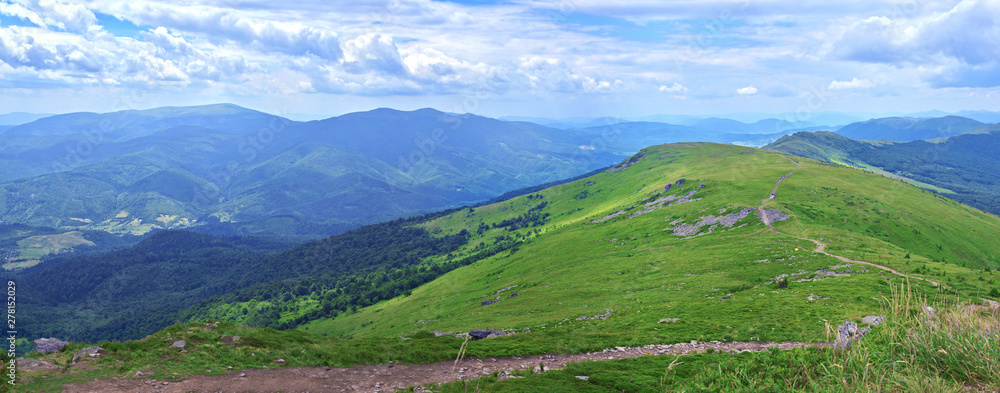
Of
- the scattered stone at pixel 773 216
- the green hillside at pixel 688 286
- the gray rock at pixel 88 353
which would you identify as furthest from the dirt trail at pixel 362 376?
the scattered stone at pixel 773 216

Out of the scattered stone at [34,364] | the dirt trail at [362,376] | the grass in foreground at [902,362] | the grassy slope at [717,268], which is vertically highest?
the grass in foreground at [902,362]

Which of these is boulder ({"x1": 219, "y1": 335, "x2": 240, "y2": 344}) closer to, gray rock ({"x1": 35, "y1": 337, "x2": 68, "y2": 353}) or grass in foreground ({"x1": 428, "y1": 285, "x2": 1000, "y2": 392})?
gray rock ({"x1": 35, "y1": 337, "x2": 68, "y2": 353})

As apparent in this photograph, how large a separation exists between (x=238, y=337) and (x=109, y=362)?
7.91m

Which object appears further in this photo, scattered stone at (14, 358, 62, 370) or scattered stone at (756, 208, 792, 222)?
scattered stone at (756, 208, 792, 222)

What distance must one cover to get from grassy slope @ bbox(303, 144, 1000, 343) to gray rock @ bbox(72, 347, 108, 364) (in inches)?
1376

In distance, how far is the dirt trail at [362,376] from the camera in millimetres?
24766

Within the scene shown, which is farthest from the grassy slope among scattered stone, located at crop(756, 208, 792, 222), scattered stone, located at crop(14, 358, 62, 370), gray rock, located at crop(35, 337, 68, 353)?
gray rock, located at crop(35, 337, 68, 353)

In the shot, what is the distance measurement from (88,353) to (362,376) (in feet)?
55.1

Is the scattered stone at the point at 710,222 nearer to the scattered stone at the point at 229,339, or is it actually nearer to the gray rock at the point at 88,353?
the scattered stone at the point at 229,339

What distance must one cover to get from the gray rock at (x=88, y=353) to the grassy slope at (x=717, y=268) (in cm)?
3495

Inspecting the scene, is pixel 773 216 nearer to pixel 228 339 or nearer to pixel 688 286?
pixel 688 286

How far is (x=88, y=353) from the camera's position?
89.9ft

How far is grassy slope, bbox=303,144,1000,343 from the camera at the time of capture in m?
42.8

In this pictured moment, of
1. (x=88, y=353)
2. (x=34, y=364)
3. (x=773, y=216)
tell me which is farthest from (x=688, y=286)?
(x=34, y=364)
